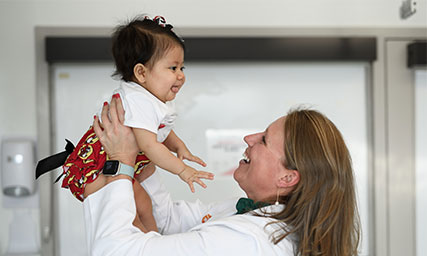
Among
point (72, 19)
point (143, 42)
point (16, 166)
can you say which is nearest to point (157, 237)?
point (143, 42)

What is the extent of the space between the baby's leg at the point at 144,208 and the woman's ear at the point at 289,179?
425 mm

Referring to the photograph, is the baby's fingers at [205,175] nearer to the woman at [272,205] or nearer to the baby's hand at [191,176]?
the baby's hand at [191,176]

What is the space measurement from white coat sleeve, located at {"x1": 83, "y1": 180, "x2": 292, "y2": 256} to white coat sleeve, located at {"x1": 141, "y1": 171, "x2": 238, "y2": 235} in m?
0.30

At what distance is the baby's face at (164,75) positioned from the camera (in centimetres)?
142

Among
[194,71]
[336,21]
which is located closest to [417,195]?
[336,21]

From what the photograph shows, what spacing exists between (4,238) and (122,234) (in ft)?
5.63

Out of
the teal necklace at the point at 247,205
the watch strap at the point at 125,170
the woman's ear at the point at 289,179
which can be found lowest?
the teal necklace at the point at 247,205

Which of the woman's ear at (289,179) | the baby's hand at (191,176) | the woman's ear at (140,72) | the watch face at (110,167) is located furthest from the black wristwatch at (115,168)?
the woman's ear at (289,179)

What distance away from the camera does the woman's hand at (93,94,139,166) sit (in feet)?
4.47

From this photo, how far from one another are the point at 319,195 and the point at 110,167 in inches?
22.5

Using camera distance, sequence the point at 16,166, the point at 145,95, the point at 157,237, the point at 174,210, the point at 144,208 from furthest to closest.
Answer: the point at 16,166
the point at 174,210
the point at 144,208
the point at 145,95
the point at 157,237

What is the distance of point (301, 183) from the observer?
1.36 meters

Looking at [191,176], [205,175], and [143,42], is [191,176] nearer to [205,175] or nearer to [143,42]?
[205,175]

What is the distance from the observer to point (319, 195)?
4.41ft
